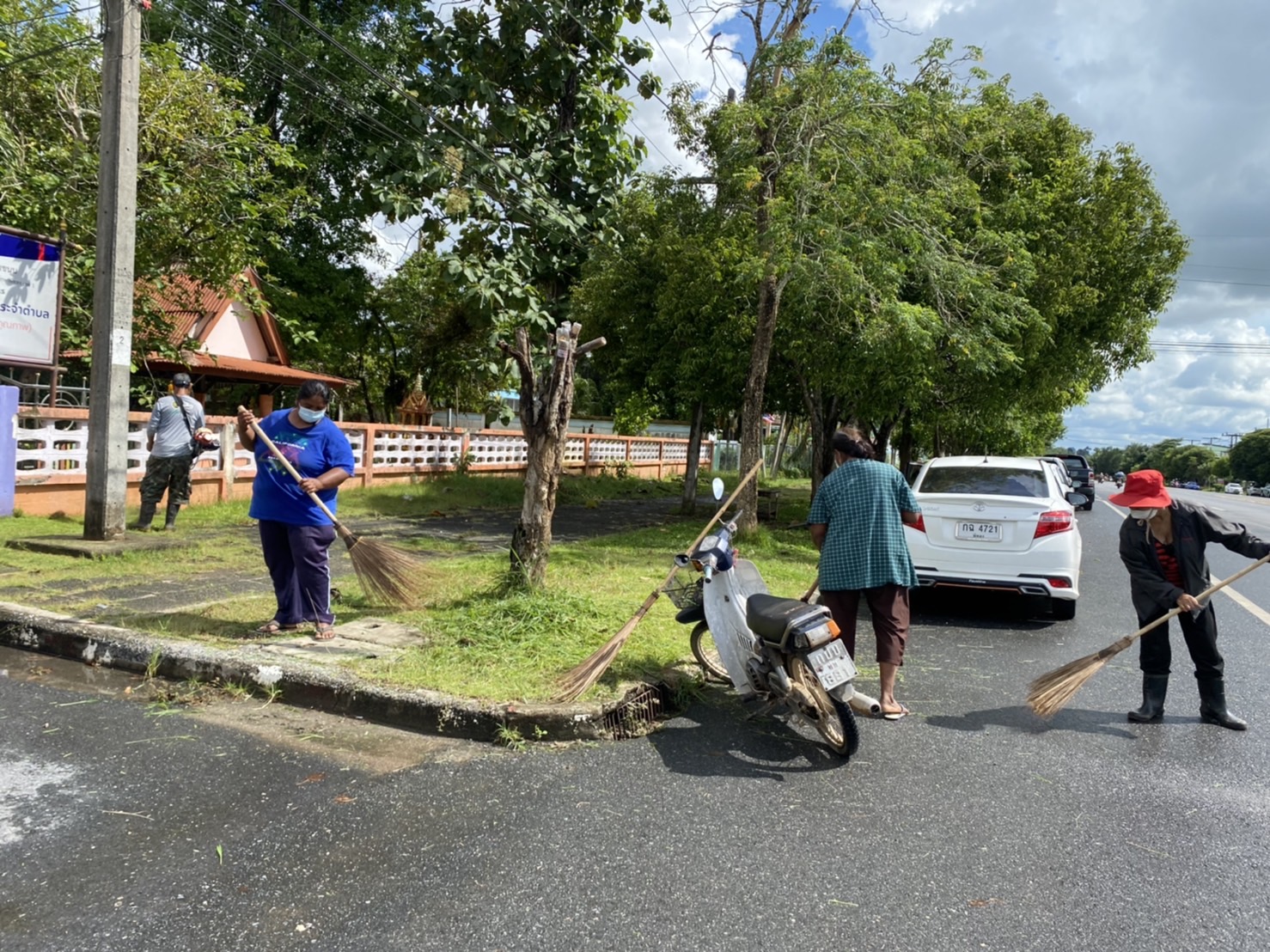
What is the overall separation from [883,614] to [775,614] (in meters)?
0.91

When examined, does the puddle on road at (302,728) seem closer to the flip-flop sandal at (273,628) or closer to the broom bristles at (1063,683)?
the flip-flop sandal at (273,628)

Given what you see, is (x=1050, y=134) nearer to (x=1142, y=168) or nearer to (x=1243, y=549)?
(x=1142, y=168)

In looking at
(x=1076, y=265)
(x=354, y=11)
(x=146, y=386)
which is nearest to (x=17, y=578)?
(x=146, y=386)

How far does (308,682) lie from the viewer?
4.52m

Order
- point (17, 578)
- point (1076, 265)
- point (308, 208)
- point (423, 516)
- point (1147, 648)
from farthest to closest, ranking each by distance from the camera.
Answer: point (308, 208)
point (1076, 265)
point (423, 516)
point (17, 578)
point (1147, 648)

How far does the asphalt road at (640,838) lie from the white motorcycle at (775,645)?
24 centimetres

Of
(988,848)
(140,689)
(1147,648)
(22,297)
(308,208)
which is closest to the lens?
(988,848)

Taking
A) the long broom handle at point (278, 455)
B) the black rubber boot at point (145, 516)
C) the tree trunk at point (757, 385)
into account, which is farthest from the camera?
the tree trunk at point (757, 385)

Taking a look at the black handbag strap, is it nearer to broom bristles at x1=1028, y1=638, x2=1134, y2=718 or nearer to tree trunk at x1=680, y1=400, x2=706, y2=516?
broom bristles at x1=1028, y1=638, x2=1134, y2=718

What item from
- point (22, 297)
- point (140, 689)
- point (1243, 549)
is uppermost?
point (22, 297)

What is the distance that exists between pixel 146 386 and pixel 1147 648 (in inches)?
633

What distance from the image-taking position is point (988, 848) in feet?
10.7

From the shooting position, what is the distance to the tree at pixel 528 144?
8117mm

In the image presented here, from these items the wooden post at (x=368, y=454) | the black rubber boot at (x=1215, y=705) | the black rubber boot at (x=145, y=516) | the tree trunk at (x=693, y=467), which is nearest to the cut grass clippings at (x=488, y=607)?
the black rubber boot at (x=145, y=516)
